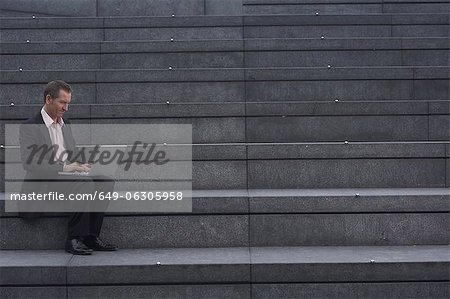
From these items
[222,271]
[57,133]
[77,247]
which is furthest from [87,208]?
[222,271]

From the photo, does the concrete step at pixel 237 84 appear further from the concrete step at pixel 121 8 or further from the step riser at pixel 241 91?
the concrete step at pixel 121 8

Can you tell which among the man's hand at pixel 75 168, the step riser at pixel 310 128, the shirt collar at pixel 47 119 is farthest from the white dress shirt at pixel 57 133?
the step riser at pixel 310 128

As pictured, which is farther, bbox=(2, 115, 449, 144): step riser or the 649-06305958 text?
bbox=(2, 115, 449, 144): step riser

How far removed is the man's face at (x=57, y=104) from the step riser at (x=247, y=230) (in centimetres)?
89

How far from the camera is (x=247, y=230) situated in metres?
6.16

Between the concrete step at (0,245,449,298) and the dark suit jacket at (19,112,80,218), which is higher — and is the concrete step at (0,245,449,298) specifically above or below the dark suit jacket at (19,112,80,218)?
below

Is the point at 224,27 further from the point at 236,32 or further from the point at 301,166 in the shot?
the point at 301,166

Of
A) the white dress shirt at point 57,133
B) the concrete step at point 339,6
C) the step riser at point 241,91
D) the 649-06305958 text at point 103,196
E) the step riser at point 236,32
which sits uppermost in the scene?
the concrete step at point 339,6

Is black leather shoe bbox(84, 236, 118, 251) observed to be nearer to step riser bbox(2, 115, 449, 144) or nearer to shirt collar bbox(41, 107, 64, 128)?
shirt collar bbox(41, 107, 64, 128)

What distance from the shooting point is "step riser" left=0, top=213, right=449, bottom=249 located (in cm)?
612

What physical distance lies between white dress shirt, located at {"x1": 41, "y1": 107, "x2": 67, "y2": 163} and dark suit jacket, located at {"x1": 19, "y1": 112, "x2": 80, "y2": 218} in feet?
0.27

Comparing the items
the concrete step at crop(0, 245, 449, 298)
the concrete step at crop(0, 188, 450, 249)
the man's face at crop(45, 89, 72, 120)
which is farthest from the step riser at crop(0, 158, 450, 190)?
the concrete step at crop(0, 245, 449, 298)

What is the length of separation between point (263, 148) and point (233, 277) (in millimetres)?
1569

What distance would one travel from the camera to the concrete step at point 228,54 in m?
9.16
